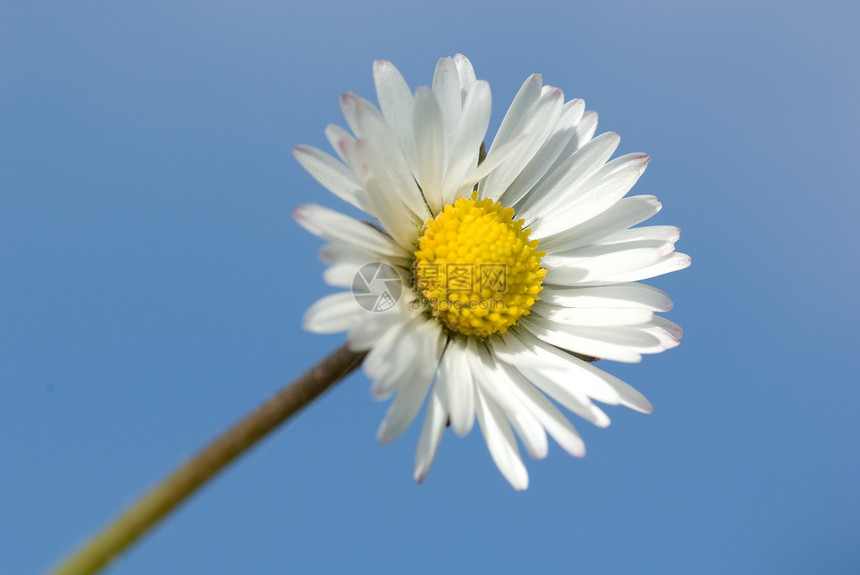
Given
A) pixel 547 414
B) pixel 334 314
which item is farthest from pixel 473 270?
pixel 334 314

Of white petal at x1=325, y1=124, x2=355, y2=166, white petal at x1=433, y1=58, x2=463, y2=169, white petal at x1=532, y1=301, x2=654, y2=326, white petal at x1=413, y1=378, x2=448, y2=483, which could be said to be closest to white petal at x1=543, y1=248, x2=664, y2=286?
white petal at x1=532, y1=301, x2=654, y2=326

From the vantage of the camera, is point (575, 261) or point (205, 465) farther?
point (575, 261)

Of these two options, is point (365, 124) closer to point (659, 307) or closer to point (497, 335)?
point (497, 335)

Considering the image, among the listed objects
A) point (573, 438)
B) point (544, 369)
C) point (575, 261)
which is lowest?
point (573, 438)

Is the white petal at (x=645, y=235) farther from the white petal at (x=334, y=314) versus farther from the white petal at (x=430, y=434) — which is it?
the white petal at (x=334, y=314)

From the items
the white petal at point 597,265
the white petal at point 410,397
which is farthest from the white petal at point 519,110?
the white petal at point 410,397

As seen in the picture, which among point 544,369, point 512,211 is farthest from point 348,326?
point 512,211
